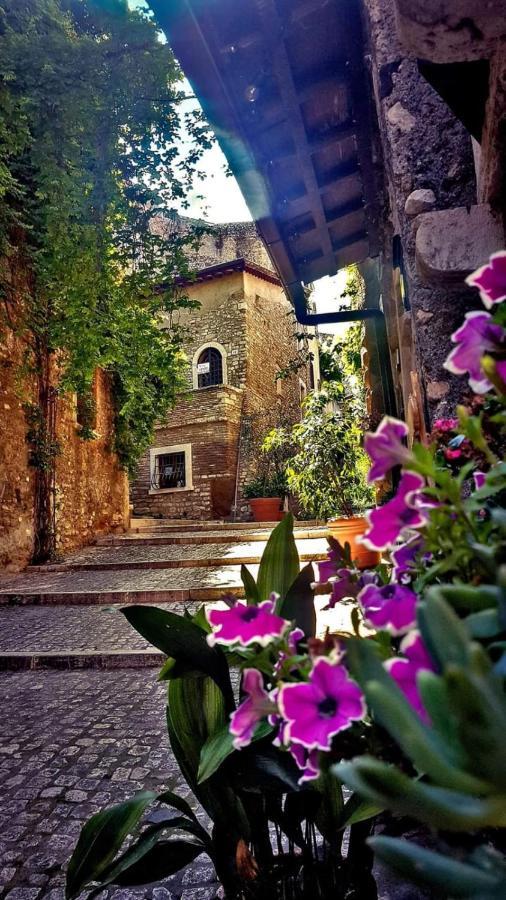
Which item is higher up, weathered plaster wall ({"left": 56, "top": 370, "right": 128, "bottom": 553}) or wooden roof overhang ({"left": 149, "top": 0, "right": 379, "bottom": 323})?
wooden roof overhang ({"left": 149, "top": 0, "right": 379, "bottom": 323})

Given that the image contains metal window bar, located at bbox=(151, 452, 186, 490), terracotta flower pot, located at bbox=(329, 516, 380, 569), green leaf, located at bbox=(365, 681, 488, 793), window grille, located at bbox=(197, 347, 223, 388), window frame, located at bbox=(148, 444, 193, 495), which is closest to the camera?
green leaf, located at bbox=(365, 681, 488, 793)

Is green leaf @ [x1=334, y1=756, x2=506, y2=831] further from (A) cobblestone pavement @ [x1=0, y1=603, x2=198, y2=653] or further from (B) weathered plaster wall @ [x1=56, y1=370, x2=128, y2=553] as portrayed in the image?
(B) weathered plaster wall @ [x1=56, y1=370, x2=128, y2=553]

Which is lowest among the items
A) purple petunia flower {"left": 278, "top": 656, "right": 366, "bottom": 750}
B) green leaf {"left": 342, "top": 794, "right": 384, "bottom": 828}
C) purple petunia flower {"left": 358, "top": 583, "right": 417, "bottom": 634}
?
green leaf {"left": 342, "top": 794, "right": 384, "bottom": 828}

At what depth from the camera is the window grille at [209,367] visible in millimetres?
16859

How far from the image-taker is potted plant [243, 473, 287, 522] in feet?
41.5

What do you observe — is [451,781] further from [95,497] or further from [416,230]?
[95,497]

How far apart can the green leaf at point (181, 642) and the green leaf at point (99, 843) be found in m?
0.23

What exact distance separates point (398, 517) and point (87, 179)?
671cm

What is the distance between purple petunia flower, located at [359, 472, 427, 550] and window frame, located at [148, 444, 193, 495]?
15.5m

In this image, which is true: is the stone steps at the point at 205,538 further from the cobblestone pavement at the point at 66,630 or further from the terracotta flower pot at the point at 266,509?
the cobblestone pavement at the point at 66,630

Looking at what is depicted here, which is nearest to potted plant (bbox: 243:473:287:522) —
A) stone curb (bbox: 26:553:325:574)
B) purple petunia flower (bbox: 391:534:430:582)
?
stone curb (bbox: 26:553:325:574)

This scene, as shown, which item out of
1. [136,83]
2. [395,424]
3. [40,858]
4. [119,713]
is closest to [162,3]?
[395,424]

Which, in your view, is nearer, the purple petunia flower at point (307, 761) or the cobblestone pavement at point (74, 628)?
the purple petunia flower at point (307, 761)

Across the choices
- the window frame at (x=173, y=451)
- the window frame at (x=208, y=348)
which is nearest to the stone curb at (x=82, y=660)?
the window frame at (x=173, y=451)
